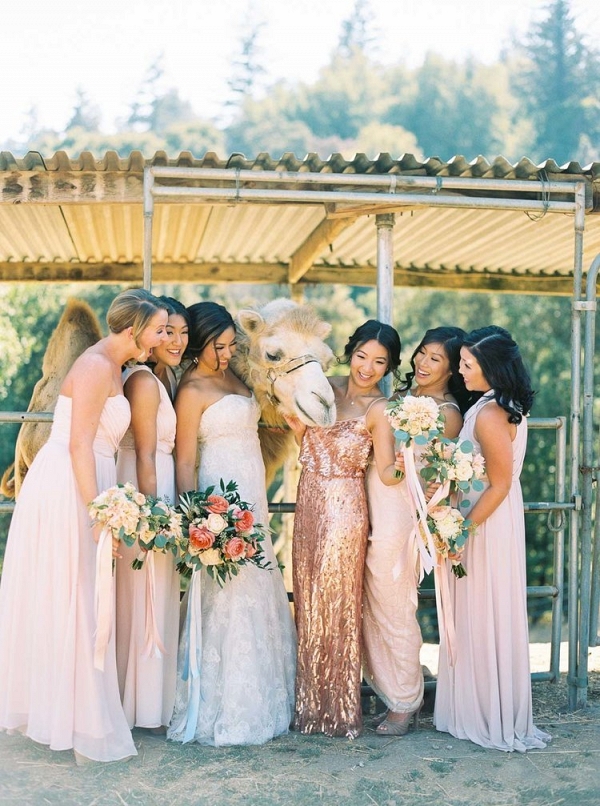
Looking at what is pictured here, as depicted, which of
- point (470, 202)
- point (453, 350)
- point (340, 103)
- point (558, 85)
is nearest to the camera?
point (453, 350)

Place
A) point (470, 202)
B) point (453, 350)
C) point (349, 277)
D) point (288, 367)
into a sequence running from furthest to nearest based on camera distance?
point (349, 277), point (470, 202), point (288, 367), point (453, 350)

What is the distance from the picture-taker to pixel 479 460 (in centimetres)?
475

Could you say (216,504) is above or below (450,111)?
below

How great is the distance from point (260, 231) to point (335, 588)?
3.27m

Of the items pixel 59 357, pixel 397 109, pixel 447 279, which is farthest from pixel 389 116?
pixel 59 357

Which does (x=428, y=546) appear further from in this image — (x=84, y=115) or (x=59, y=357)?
(x=84, y=115)

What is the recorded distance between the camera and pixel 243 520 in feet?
15.7

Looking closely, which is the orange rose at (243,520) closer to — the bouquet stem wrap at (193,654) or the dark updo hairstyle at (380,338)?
the bouquet stem wrap at (193,654)

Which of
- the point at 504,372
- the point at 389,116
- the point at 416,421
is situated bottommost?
the point at 416,421

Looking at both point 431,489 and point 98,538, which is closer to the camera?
point 98,538

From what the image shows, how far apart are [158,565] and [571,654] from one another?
2.46 metres

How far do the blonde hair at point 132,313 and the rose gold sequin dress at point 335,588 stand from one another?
1074 mm

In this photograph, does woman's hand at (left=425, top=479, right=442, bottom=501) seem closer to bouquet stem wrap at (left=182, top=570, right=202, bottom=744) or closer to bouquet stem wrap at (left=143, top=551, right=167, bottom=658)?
bouquet stem wrap at (left=182, top=570, right=202, bottom=744)

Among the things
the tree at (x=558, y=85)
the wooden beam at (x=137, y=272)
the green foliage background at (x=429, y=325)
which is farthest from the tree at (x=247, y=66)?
the wooden beam at (x=137, y=272)
